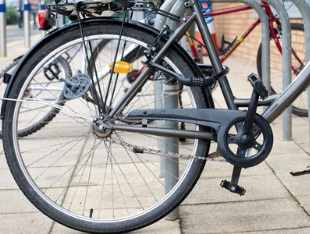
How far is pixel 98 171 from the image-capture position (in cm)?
461

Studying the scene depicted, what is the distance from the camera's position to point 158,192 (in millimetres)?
4082

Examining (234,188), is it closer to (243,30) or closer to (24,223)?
(24,223)

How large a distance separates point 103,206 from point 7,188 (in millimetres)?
782

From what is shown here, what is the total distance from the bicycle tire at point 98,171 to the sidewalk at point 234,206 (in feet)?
0.58

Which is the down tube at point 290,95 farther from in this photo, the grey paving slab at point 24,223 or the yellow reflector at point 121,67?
the grey paving slab at point 24,223

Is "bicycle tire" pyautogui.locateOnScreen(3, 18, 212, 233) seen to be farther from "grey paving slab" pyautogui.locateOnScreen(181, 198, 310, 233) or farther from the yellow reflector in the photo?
"grey paving slab" pyautogui.locateOnScreen(181, 198, 310, 233)

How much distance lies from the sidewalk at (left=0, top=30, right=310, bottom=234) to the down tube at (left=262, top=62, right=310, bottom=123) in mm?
603

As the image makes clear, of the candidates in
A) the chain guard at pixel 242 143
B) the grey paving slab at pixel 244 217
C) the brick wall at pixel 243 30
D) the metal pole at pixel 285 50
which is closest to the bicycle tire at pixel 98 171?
the chain guard at pixel 242 143

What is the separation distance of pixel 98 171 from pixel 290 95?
71.4 inches

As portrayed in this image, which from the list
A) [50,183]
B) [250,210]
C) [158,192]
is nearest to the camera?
[250,210]

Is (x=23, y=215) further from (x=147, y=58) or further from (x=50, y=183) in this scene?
(x=147, y=58)

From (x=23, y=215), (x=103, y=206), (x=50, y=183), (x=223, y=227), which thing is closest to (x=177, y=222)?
(x=223, y=227)

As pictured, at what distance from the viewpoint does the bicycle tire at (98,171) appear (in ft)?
10.6

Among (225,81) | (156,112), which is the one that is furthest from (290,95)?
(156,112)
